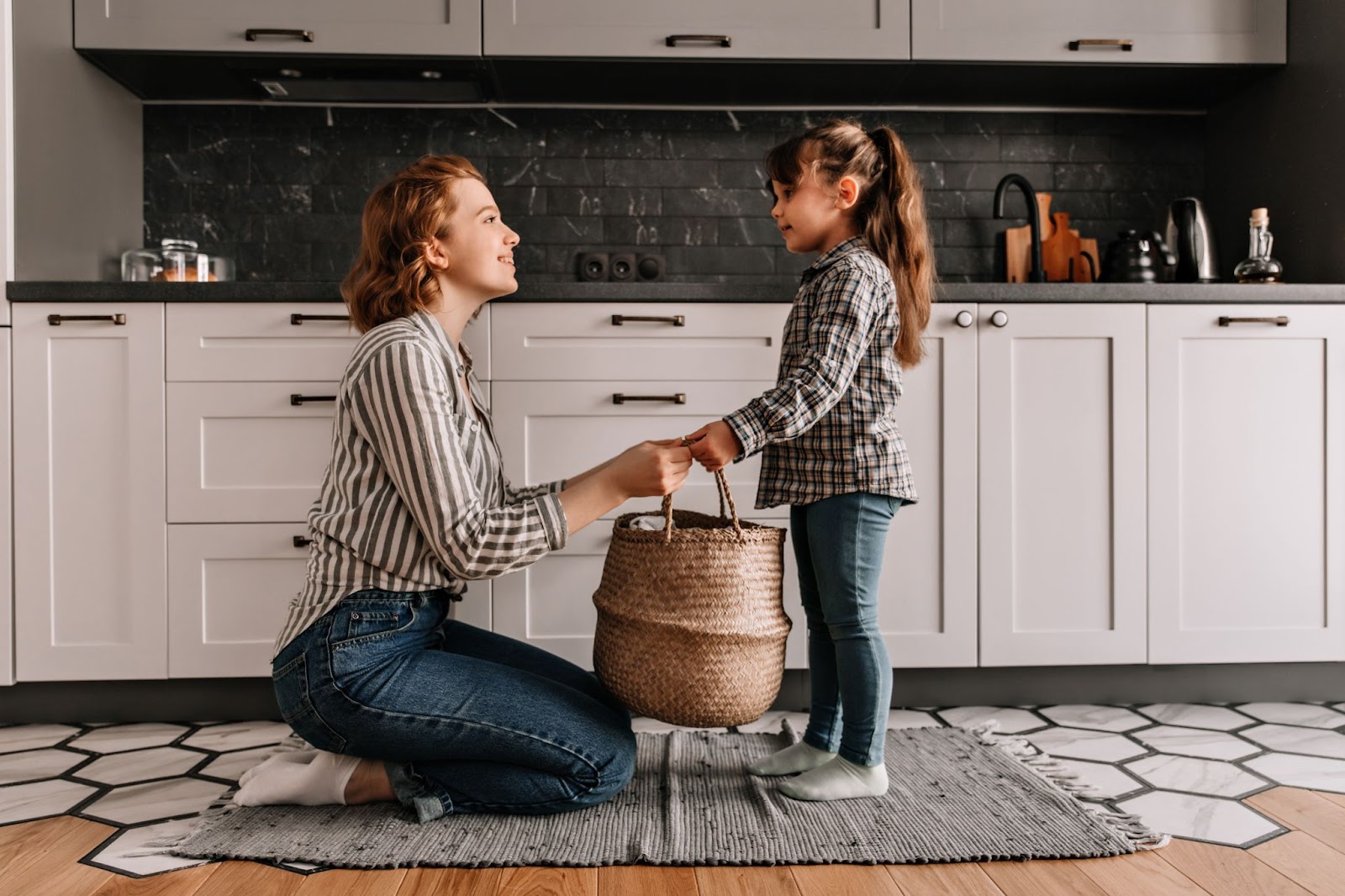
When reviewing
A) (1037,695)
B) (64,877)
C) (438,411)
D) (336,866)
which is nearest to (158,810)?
(64,877)

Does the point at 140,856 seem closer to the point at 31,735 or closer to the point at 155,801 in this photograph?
the point at 155,801

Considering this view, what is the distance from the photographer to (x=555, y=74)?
2.50 metres

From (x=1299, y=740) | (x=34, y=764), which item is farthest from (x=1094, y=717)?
(x=34, y=764)

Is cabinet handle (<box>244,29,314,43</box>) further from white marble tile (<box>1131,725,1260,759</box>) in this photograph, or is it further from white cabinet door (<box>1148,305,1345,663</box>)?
white marble tile (<box>1131,725,1260,759</box>)

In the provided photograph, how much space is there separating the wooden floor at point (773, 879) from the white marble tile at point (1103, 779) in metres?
0.23

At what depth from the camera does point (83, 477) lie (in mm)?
2070

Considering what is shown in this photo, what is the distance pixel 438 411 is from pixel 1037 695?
4.85ft

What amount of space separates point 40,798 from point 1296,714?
2.36m

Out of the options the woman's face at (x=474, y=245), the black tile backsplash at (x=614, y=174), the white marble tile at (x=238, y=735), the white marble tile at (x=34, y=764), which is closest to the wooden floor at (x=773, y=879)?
the white marble tile at (x=34, y=764)

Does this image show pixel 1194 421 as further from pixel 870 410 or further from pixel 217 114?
pixel 217 114

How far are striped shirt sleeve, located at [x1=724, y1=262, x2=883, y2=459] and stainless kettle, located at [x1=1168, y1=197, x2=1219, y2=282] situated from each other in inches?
51.1

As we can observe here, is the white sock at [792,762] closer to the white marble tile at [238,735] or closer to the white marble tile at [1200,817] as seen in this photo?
the white marble tile at [1200,817]

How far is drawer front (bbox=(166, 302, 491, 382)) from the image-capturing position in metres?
2.07

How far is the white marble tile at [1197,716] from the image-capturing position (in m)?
2.07
